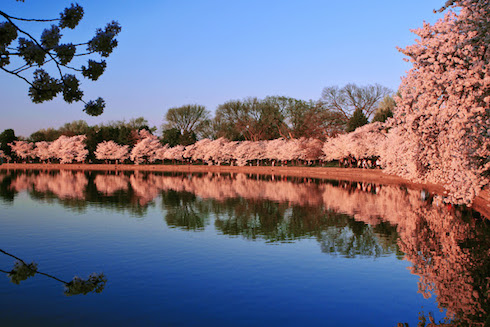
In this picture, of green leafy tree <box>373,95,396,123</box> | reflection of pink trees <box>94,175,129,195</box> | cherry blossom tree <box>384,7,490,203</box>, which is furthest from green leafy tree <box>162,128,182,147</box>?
cherry blossom tree <box>384,7,490,203</box>

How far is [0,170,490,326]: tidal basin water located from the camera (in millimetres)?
13086

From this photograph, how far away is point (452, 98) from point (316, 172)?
6017 cm

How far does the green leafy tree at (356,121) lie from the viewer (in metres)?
84.1

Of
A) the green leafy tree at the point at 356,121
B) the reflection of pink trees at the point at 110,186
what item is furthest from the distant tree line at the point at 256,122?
the reflection of pink trees at the point at 110,186

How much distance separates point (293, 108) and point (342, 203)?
6737 centimetres

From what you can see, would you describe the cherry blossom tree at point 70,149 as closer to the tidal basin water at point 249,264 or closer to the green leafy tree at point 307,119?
the green leafy tree at point 307,119

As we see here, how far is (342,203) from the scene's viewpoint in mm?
38812

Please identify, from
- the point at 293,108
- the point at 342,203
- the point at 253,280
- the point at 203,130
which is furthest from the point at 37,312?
the point at 203,130

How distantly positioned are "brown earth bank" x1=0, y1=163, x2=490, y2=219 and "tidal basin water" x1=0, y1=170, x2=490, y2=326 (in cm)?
500

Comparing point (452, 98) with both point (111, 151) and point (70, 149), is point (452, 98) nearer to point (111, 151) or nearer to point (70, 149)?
point (111, 151)

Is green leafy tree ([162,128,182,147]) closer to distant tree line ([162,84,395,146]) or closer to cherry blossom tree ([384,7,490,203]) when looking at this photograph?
distant tree line ([162,84,395,146])

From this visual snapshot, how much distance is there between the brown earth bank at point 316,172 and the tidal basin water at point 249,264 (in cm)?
500

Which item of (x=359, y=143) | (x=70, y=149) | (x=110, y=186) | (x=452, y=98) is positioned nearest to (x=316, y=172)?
(x=359, y=143)

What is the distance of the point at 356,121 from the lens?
8438 cm
